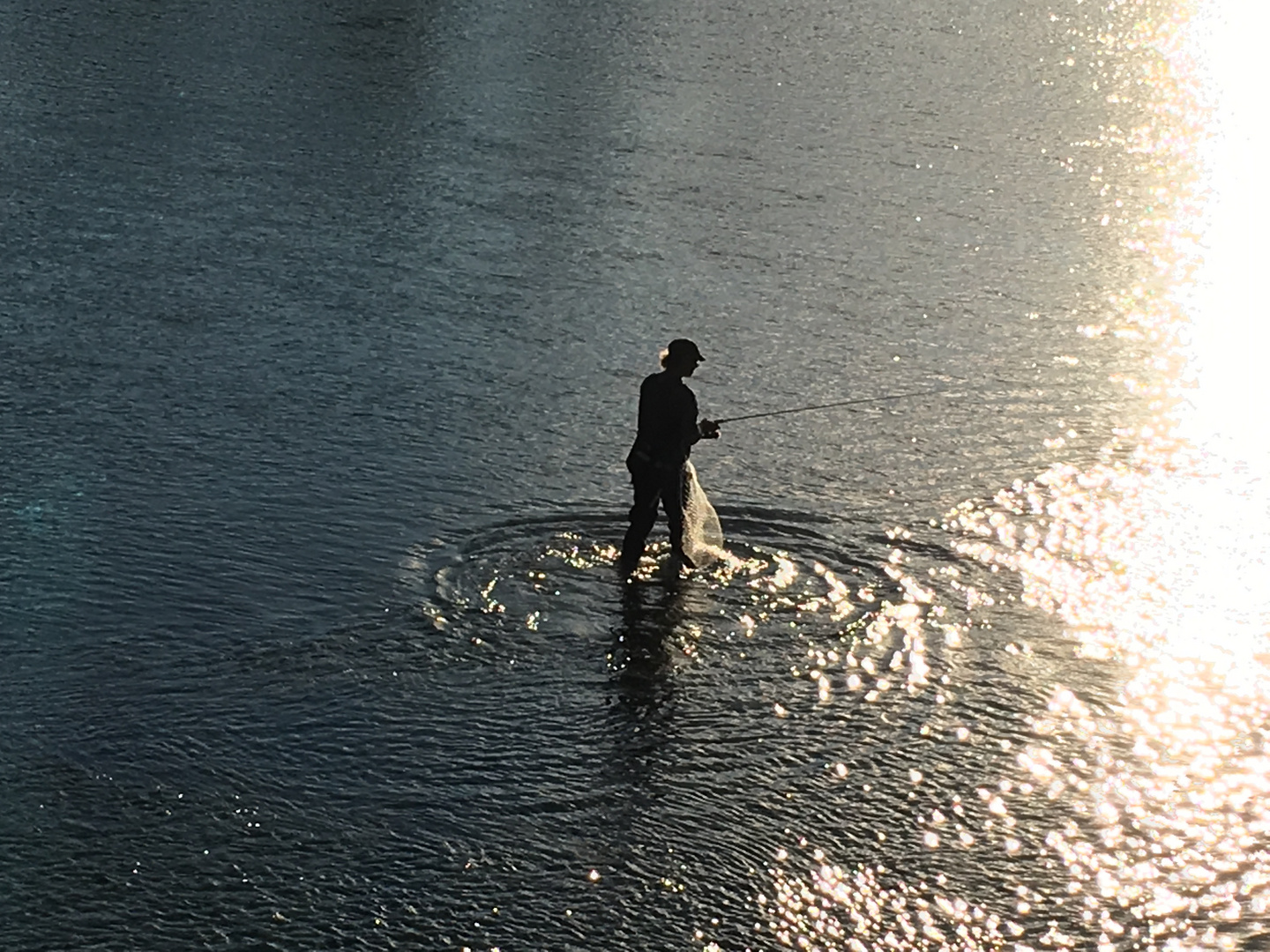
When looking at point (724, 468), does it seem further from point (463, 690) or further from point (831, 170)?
point (831, 170)

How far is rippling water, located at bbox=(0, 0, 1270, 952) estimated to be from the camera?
381 inches

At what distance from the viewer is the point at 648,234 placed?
875 inches

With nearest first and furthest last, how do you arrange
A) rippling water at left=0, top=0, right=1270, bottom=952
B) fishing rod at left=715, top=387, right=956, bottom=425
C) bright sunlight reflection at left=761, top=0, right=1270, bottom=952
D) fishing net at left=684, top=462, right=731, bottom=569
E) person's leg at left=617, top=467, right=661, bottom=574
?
1. bright sunlight reflection at left=761, top=0, right=1270, bottom=952
2. rippling water at left=0, top=0, right=1270, bottom=952
3. person's leg at left=617, top=467, right=661, bottom=574
4. fishing net at left=684, top=462, right=731, bottom=569
5. fishing rod at left=715, top=387, right=956, bottom=425

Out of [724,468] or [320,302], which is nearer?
[724,468]

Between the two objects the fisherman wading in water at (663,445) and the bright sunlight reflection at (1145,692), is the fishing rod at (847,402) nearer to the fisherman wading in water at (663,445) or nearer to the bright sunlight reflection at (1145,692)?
the bright sunlight reflection at (1145,692)

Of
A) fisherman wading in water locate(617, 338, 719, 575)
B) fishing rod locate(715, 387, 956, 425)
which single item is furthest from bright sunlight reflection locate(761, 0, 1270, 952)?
fishing rod locate(715, 387, 956, 425)

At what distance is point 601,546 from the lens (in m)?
13.6

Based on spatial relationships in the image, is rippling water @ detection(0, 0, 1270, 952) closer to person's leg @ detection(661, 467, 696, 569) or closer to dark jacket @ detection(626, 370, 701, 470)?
person's leg @ detection(661, 467, 696, 569)

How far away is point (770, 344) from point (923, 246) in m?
4.80

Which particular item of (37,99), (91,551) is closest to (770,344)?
(91,551)

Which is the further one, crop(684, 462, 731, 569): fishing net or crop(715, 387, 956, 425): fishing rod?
crop(715, 387, 956, 425): fishing rod

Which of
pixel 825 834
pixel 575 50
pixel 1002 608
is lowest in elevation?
pixel 825 834

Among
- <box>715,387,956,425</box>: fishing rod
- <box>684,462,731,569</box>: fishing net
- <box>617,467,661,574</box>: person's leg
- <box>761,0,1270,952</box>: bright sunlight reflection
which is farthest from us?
<box>715,387,956,425</box>: fishing rod

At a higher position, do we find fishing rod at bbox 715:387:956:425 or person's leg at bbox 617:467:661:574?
fishing rod at bbox 715:387:956:425
